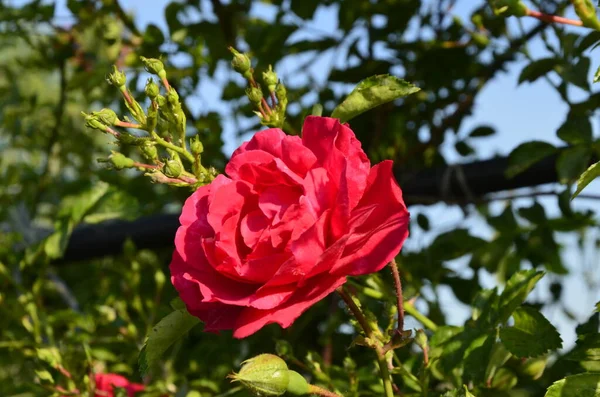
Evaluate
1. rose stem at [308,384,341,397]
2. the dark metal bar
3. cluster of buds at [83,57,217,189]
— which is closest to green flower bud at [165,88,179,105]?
cluster of buds at [83,57,217,189]

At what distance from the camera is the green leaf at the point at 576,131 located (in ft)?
3.66

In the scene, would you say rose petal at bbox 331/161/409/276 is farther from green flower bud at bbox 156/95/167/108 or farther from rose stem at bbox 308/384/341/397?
green flower bud at bbox 156/95/167/108

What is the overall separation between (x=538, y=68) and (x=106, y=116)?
2.44ft

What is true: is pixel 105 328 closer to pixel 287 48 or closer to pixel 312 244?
pixel 287 48

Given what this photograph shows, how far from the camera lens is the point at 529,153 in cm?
120

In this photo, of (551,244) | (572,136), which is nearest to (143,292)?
(551,244)

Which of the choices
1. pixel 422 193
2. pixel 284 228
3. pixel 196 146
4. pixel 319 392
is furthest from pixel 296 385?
pixel 422 193

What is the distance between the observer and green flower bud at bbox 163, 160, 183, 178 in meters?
0.74

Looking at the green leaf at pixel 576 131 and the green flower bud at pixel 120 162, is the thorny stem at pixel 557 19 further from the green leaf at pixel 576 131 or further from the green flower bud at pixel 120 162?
the green flower bud at pixel 120 162

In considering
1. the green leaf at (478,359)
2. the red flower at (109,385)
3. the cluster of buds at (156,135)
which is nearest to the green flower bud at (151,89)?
the cluster of buds at (156,135)

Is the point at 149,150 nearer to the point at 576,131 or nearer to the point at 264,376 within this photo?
the point at 264,376

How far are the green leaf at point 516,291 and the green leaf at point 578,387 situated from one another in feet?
0.51

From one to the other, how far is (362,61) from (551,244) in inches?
22.7

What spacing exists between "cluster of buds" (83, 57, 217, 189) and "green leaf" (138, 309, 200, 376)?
0.48 ft
